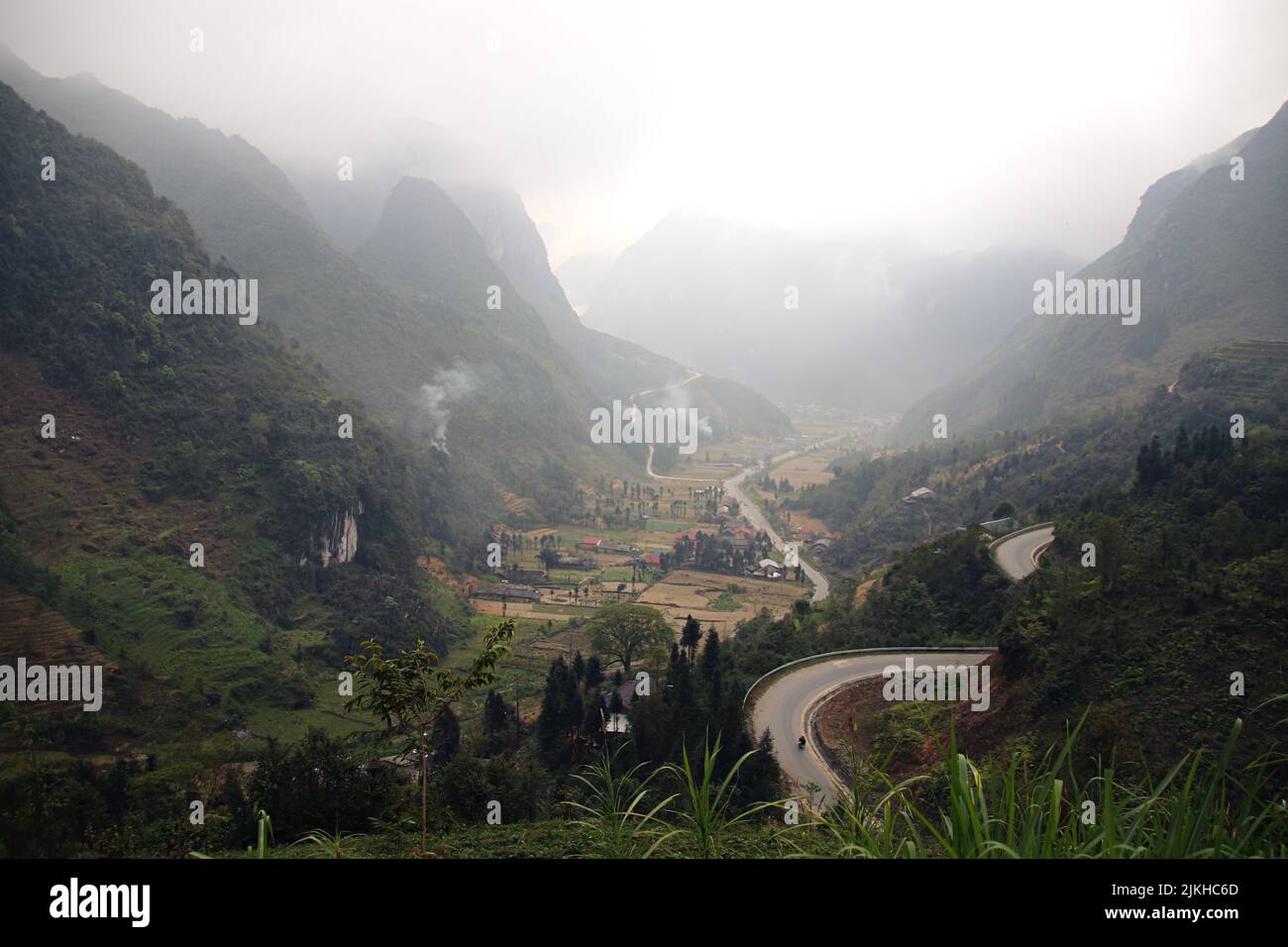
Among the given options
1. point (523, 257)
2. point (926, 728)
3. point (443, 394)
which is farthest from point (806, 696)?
point (523, 257)

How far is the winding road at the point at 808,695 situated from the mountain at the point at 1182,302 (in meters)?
70.7

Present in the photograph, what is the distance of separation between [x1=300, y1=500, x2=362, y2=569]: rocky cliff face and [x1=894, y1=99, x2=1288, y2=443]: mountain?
77.5 m

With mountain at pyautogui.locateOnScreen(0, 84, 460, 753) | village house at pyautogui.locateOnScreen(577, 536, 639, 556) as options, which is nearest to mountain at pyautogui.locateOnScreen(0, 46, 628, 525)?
village house at pyautogui.locateOnScreen(577, 536, 639, 556)

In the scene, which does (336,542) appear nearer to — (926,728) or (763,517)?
(926,728)

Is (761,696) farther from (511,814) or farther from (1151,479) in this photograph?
(1151,479)

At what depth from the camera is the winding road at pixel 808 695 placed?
49.0 ft

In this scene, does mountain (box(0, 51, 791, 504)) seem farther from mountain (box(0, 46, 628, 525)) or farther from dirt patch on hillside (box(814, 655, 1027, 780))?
dirt patch on hillside (box(814, 655, 1027, 780))

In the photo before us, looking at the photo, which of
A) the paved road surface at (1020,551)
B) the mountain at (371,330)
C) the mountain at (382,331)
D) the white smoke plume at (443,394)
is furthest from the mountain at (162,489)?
the paved road surface at (1020,551)

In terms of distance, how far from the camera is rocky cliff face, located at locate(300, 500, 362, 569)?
42844mm

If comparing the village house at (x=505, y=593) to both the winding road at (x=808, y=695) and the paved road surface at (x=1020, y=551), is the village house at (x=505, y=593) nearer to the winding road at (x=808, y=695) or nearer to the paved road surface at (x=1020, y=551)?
the paved road surface at (x=1020, y=551)

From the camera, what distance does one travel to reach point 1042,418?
8694 cm

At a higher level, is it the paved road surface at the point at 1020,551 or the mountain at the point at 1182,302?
the mountain at the point at 1182,302
